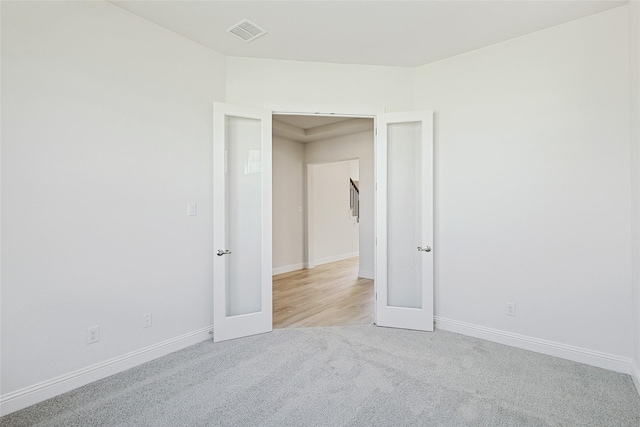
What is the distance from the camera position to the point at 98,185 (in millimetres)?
2312

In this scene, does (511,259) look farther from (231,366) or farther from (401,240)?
(231,366)

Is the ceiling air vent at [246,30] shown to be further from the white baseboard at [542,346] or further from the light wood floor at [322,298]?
the white baseboard at [542,346]

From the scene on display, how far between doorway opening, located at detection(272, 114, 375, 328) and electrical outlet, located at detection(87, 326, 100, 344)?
2156 millimetres

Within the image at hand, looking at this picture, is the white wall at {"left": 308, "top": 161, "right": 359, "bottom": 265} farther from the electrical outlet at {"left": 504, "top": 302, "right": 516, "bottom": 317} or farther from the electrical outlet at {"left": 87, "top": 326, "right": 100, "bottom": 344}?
the electrical outlet at {"left": 87, "top": 326, "right": 100, "bottom": 344}

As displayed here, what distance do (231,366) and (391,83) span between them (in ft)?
10.6

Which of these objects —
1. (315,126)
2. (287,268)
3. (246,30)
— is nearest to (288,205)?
(287,268)

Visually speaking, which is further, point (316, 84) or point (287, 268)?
point (287, 268)

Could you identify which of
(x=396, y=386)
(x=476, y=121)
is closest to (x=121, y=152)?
(x=396, y=386)

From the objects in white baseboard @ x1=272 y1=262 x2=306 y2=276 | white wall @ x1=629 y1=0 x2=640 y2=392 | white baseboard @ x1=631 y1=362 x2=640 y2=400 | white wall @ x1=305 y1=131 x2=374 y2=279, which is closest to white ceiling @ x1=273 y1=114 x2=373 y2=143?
white wall @ x1=305 y1=131 x2=374 y2=279

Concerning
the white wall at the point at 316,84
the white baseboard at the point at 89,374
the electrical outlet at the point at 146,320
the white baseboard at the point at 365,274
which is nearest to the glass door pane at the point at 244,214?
the white wall at the point at 316,84

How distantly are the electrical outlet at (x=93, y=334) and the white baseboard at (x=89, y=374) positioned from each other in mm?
184

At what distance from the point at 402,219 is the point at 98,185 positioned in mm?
2826

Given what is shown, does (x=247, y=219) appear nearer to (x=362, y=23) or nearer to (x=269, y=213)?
(x=269, y=213)

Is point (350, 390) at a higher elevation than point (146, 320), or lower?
lower
